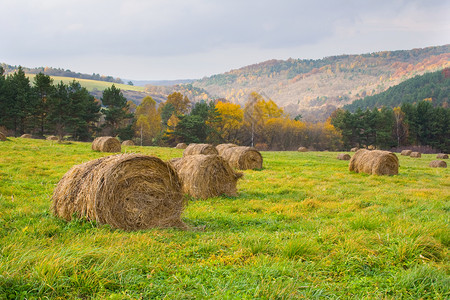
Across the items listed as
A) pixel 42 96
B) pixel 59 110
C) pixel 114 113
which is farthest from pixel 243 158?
pixel 42 96

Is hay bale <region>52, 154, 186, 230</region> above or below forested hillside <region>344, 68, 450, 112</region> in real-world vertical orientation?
below

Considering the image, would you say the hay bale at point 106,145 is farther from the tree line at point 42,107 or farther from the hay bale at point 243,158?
the tree line at point 42,107

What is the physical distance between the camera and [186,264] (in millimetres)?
4066

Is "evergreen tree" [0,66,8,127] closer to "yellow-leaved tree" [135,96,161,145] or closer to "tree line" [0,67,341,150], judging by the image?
"tree line" [0,67,341,150]

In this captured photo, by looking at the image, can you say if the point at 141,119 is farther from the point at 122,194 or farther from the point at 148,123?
the point at 122,194

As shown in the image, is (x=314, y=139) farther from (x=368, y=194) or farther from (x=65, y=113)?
(x=368, y=194)

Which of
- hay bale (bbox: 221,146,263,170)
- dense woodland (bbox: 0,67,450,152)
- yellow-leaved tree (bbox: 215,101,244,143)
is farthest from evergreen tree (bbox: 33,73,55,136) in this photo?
hay bale (bbox: 221,146,263,170)

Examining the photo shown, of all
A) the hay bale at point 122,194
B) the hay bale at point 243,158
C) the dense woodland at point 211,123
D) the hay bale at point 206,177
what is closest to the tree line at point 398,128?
the dense woodland at point 211,123

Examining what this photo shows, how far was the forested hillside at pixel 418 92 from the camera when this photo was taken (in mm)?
105181

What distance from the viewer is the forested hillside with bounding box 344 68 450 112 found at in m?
105

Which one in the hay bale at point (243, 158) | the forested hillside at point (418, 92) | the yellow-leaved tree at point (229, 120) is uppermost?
the forested hillside at point (418, 92)

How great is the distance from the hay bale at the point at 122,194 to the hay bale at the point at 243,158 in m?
11.3

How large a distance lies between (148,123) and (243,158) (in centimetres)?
5316

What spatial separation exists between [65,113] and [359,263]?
49518mm
